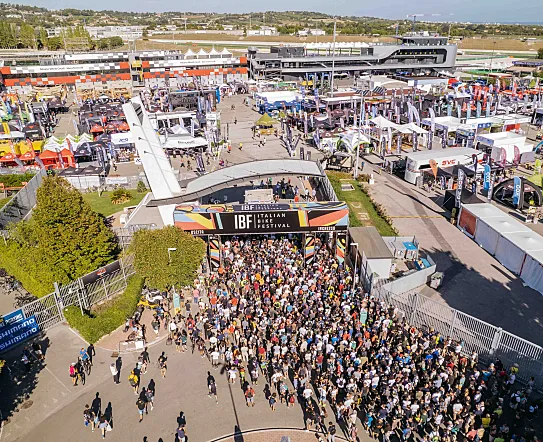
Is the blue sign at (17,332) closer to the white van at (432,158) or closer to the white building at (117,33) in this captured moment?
the white van at (432,158)

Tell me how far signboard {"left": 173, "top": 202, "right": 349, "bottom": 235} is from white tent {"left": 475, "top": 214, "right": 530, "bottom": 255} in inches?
316

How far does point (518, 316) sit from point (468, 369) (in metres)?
4.73

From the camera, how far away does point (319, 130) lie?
4406 cm

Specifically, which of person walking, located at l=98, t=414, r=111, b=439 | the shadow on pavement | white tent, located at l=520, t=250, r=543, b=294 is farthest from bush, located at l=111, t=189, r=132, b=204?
white tent, located at l=520, t=250, r=543, b=294

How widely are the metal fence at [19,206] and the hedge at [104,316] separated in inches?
422

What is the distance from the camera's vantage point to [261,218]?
1952 cm

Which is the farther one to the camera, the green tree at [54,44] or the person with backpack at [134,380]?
the green tree at [54,44]

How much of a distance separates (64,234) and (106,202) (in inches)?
507

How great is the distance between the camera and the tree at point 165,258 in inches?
677

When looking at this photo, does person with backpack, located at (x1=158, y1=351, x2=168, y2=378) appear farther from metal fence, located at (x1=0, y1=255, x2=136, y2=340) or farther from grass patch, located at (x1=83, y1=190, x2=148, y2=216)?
grass patch, located at (x1=83, y1=190, x2=148, y2=216)

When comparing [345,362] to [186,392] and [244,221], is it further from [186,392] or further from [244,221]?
[244,221]

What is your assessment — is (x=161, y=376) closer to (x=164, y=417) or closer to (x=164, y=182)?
(x=164, y=417)

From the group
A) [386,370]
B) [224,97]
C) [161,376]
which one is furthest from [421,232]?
[224,97]

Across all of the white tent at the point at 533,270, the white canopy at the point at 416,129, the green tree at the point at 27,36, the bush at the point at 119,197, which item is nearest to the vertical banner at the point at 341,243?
the white tent at the point at 533,270
